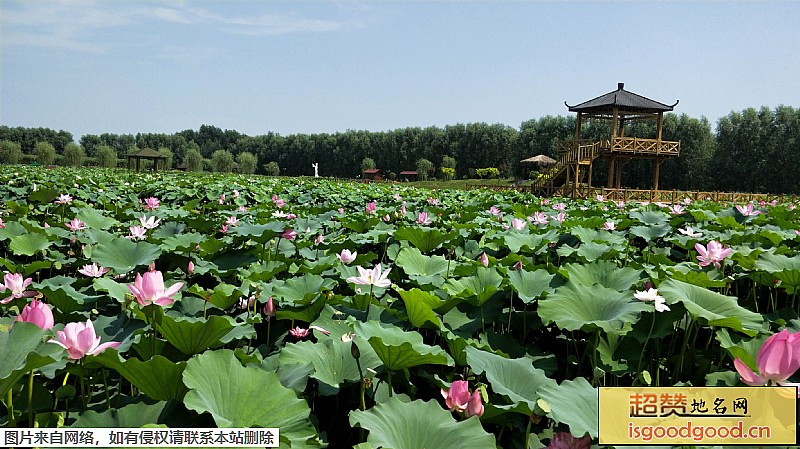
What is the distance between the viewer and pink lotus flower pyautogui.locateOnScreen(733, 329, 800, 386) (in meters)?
0.96

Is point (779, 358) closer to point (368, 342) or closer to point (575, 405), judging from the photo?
point (575, 405)

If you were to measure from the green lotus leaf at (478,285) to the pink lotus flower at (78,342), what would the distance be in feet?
3.03

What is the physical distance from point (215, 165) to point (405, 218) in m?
69.0

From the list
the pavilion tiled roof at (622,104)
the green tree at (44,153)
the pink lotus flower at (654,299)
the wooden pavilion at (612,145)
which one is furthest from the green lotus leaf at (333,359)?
the green tree at (44,153)

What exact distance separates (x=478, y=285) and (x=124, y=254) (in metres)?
1.36

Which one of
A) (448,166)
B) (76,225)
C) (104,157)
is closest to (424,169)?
(448,166)

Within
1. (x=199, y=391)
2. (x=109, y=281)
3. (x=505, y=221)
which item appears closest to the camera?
(x=199, y=391)

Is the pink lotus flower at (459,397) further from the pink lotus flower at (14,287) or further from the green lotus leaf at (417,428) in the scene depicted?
the pink lotus flower at (14,287)

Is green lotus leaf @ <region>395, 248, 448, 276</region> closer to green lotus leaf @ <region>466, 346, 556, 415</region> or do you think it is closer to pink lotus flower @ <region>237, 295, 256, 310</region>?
→ pink lotus flower @ <region>237, 295, 256, 310</region>

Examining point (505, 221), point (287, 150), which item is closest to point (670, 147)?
point (505, 221)

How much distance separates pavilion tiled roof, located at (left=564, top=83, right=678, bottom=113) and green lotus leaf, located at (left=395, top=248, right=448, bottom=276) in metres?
18.5

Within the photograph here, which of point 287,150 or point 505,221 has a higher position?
point 287,150

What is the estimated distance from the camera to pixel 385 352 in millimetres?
1043

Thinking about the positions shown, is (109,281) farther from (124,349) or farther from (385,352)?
(385,352)
